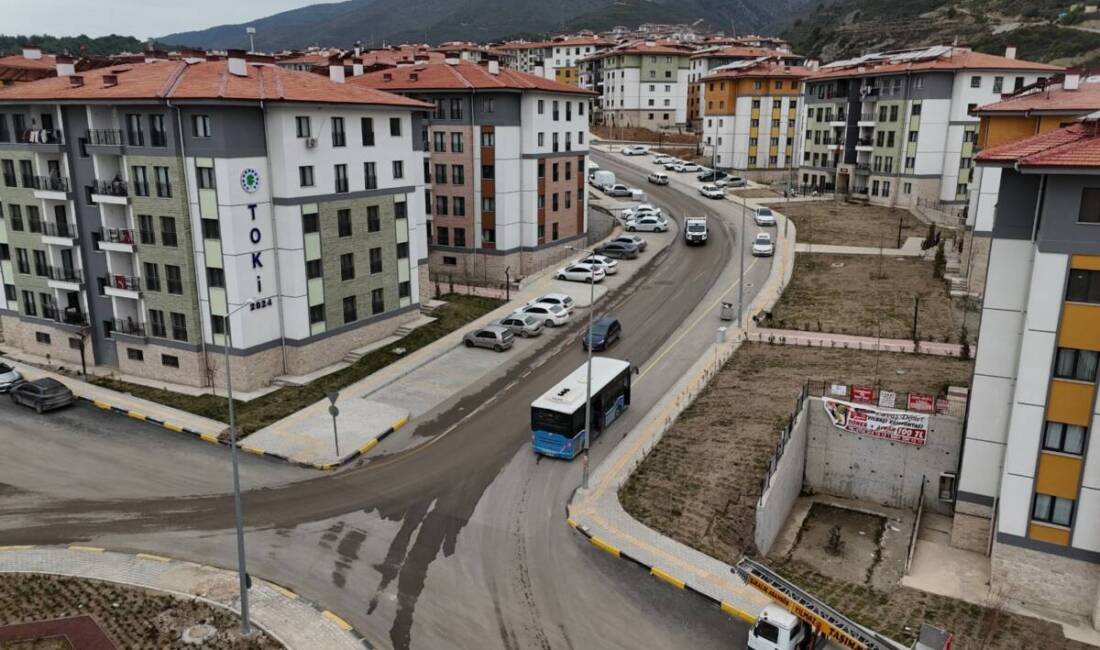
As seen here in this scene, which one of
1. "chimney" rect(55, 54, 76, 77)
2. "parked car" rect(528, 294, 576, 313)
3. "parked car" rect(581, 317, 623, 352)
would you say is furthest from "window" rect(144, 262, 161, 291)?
"parked car" rect(581, 317, 623, 352)

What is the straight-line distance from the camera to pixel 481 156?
212 feet

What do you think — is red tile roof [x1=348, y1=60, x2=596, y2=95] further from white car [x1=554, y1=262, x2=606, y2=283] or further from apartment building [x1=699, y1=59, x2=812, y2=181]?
apartment building [x1=699, y1=59, x2=812, y2=181]

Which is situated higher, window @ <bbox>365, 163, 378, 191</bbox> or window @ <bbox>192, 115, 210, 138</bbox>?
window @ <bbox>192, 115, 210, 138</bbox>

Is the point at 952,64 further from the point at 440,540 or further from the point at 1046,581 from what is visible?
the point at 440,540

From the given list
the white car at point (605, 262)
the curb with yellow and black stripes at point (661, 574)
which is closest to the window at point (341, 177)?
the white car at point (605, 262)

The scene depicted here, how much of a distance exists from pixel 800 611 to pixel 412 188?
1468 inches

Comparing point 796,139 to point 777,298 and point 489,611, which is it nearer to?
point 777,298

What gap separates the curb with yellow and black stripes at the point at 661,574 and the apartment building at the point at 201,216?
23.3 metres

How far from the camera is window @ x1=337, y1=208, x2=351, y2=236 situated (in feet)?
151

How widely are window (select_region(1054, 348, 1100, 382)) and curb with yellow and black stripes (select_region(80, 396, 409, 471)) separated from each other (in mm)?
27952

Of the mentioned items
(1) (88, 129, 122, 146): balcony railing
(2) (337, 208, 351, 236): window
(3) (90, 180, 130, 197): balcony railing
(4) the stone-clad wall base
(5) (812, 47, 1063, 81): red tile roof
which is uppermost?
(5) (812, 47, 1063, 81): red tile roof

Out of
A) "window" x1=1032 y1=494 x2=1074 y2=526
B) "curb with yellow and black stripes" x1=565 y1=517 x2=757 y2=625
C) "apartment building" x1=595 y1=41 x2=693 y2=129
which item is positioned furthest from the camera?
"apartment building" x1=595 y1=41 x2=693 y2=129

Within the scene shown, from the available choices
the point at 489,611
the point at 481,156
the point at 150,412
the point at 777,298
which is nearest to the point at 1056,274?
the point at 489,611

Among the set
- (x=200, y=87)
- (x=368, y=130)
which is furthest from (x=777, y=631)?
(x=200, y=87)
